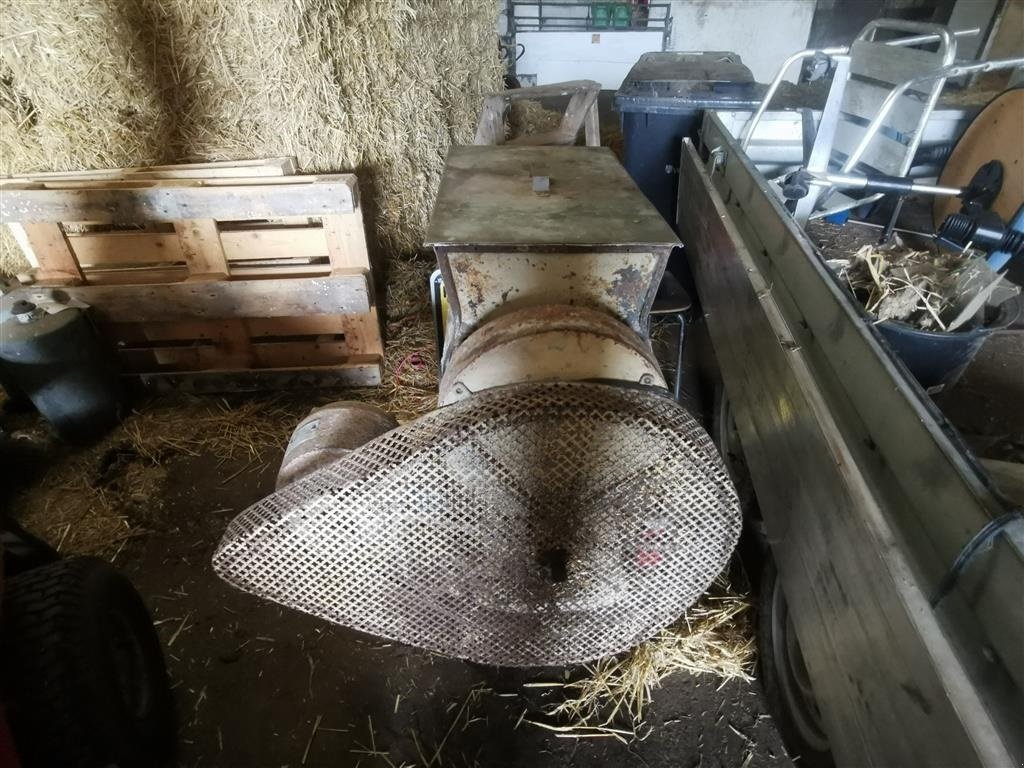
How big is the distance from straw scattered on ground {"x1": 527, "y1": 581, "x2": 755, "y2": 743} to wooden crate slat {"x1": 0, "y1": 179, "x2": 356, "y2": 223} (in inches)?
96.7

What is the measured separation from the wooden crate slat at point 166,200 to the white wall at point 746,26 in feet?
32.6

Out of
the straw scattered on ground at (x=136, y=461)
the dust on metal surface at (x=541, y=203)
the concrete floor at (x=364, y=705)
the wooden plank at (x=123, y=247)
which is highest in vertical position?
the dust on metal surface at (x=541, y=203)

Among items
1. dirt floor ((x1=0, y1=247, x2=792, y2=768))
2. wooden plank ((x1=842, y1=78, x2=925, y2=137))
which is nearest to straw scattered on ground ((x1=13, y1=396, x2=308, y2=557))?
dirt floor ((x1=0, y1=247, x2=792, y2=768))

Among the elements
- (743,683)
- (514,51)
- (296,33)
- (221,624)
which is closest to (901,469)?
(743,683)

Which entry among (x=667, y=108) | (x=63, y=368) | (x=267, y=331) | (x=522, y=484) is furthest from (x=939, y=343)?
(x=63, y=368)

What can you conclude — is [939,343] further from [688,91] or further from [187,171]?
[187,171]

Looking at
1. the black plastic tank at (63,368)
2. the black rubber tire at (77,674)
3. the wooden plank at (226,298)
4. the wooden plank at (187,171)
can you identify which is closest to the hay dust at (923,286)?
the wooden plank at (226,298)

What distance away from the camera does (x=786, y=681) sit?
78.6 inches

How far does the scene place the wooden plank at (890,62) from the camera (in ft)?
11.8

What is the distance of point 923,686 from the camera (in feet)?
2.93

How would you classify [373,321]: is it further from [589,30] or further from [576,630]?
[589,30]

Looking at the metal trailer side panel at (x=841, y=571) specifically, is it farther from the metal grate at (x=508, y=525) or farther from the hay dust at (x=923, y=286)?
the hay dust at (x=923, y=286)

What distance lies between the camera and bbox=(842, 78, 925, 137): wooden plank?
439 cm

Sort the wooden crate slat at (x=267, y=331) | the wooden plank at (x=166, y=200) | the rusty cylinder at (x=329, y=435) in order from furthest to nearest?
the wooden crate slat at (x=267, y=331)
the wooden plank at (x=166, y=200)
the rusty cylinder at (x=329, y=435)
